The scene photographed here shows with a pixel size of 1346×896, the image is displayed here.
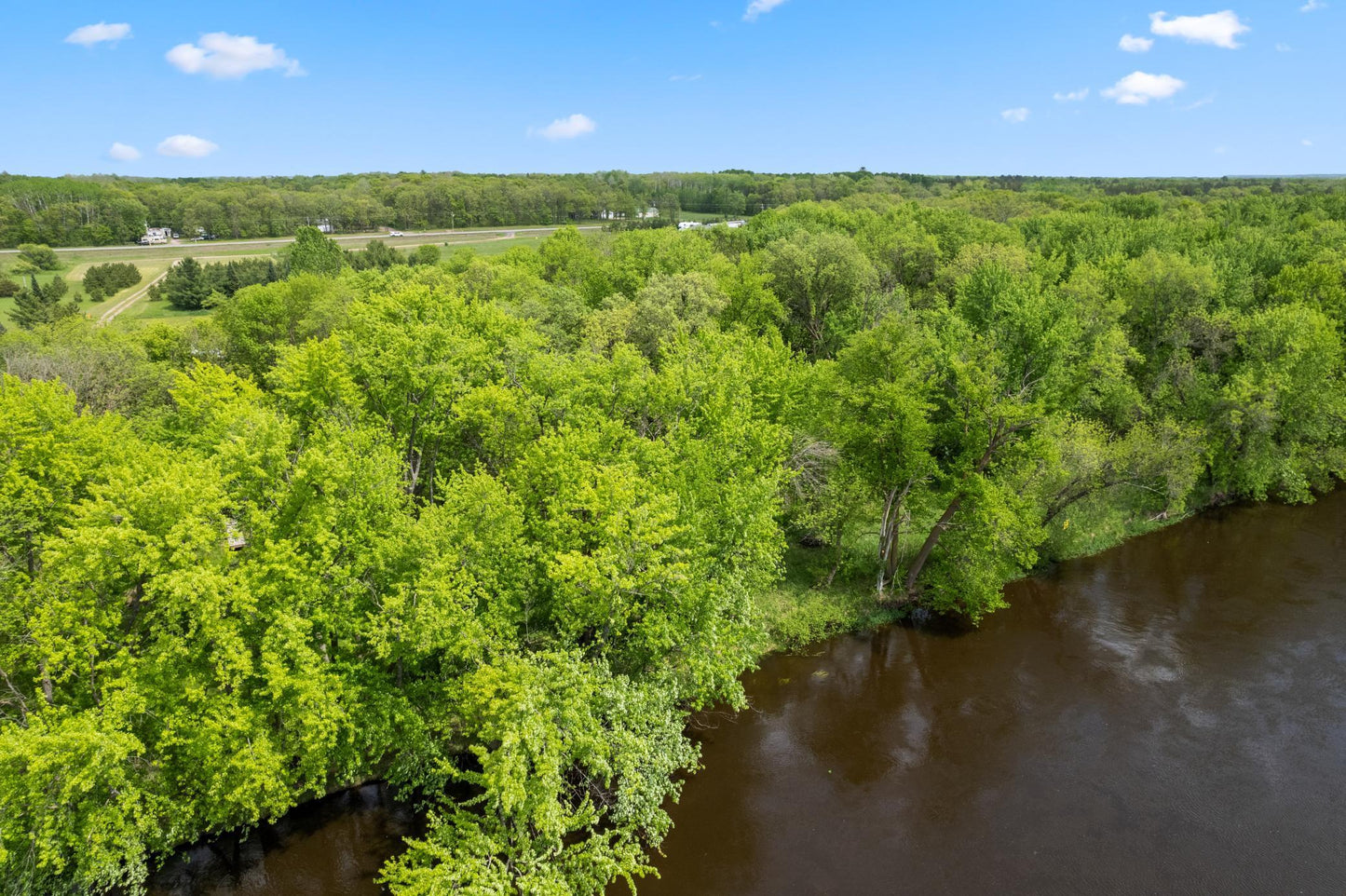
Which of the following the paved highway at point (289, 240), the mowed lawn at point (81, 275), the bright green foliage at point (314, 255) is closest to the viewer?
the bright green foliage at point (314, 255)

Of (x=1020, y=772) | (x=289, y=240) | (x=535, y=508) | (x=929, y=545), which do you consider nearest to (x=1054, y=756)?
(x=1020, y=772)

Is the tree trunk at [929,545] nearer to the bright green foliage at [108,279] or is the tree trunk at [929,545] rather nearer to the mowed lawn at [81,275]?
the mowed lawn at [81,275]

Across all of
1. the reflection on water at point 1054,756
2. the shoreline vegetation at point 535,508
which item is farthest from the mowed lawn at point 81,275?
the reflection on water at point 1054,756

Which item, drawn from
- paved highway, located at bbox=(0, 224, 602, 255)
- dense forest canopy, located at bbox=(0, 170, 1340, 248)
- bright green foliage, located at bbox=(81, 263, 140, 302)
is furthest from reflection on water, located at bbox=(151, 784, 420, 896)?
dense forest canopy, located at bbox=(0, 170, 1340, 248)

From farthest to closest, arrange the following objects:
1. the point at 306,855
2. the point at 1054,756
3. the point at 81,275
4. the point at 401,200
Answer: the point at 401,200 → the point at 81,275 → the point at 1054,756 → the point at 306,855

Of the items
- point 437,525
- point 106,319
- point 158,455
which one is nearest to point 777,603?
point 437,525

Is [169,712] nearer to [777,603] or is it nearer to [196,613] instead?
[196,613]

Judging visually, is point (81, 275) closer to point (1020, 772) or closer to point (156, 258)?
point (156, 258)
